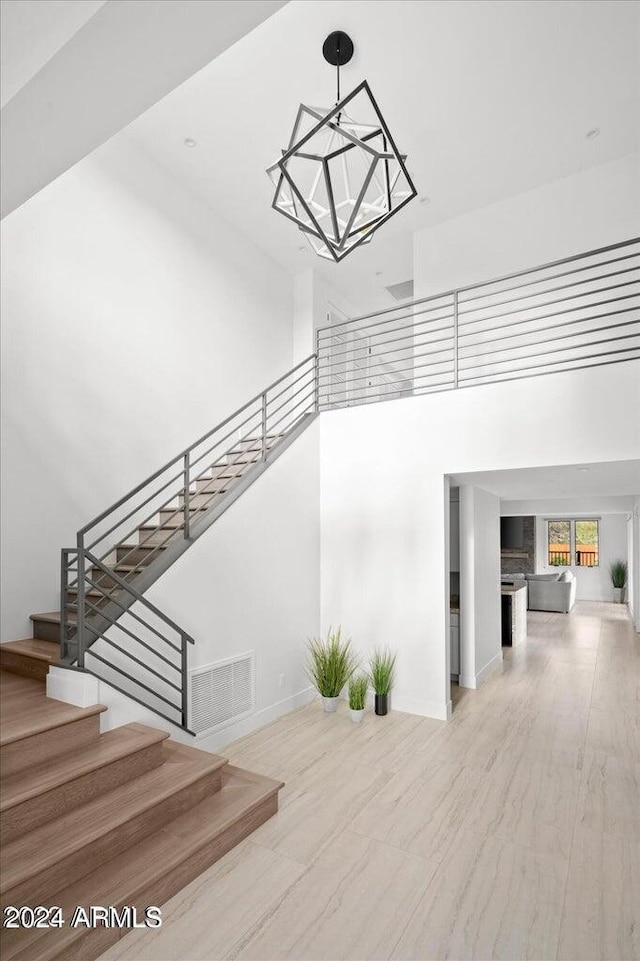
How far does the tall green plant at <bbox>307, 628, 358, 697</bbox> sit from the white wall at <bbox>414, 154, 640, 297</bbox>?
15.4ft

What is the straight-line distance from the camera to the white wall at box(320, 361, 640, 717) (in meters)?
4.31

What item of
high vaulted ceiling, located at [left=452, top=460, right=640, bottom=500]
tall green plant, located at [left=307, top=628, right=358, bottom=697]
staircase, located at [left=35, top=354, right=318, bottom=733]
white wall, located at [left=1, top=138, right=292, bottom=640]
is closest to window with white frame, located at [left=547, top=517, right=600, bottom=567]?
high vaulted ceiling, located at [left=452, top=460, right=640, bottom=500]

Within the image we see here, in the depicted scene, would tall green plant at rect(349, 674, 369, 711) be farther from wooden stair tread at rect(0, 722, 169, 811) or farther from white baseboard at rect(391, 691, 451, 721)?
wooden stair tread at rect(0, 722, 169, 811)

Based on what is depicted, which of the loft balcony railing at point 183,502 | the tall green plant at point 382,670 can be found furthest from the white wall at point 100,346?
the tall green plant at point 382,670

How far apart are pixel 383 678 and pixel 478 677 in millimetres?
1704

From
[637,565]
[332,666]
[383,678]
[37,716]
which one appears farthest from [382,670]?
[637,565]

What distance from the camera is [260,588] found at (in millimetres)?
4848

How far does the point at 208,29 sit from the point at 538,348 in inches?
232

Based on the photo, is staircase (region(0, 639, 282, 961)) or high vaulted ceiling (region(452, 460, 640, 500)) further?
high vaulted ceiling (region(452, 460, 640, 500))

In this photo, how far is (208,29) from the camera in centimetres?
128

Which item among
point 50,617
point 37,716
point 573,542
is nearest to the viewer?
point 37,716

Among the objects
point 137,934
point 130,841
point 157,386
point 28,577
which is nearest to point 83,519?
point 28,577

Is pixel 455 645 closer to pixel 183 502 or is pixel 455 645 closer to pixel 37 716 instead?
pixel 183 502

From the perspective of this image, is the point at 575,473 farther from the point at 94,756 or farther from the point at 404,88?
the point at 94,756
